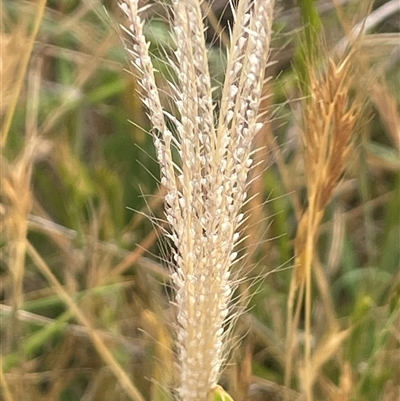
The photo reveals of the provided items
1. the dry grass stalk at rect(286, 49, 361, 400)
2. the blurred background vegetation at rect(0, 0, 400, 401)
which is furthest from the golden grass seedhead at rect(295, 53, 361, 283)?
the blurred background vegetation at rect(0, 0, 400, 401)

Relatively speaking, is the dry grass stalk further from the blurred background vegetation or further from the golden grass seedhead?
the blurred background vegetation

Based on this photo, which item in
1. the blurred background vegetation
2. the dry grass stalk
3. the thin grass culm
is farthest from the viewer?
the blurred background vegetation

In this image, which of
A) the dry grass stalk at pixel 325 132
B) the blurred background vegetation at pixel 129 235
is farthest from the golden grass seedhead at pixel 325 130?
the blurred background vegetation at pixel 129 235

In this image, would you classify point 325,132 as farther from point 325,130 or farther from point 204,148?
point 204,148

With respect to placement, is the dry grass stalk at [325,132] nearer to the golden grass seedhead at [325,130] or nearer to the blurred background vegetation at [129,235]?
the golden grass seedhead at [325,130]

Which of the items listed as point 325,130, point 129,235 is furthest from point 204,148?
point 129,235
